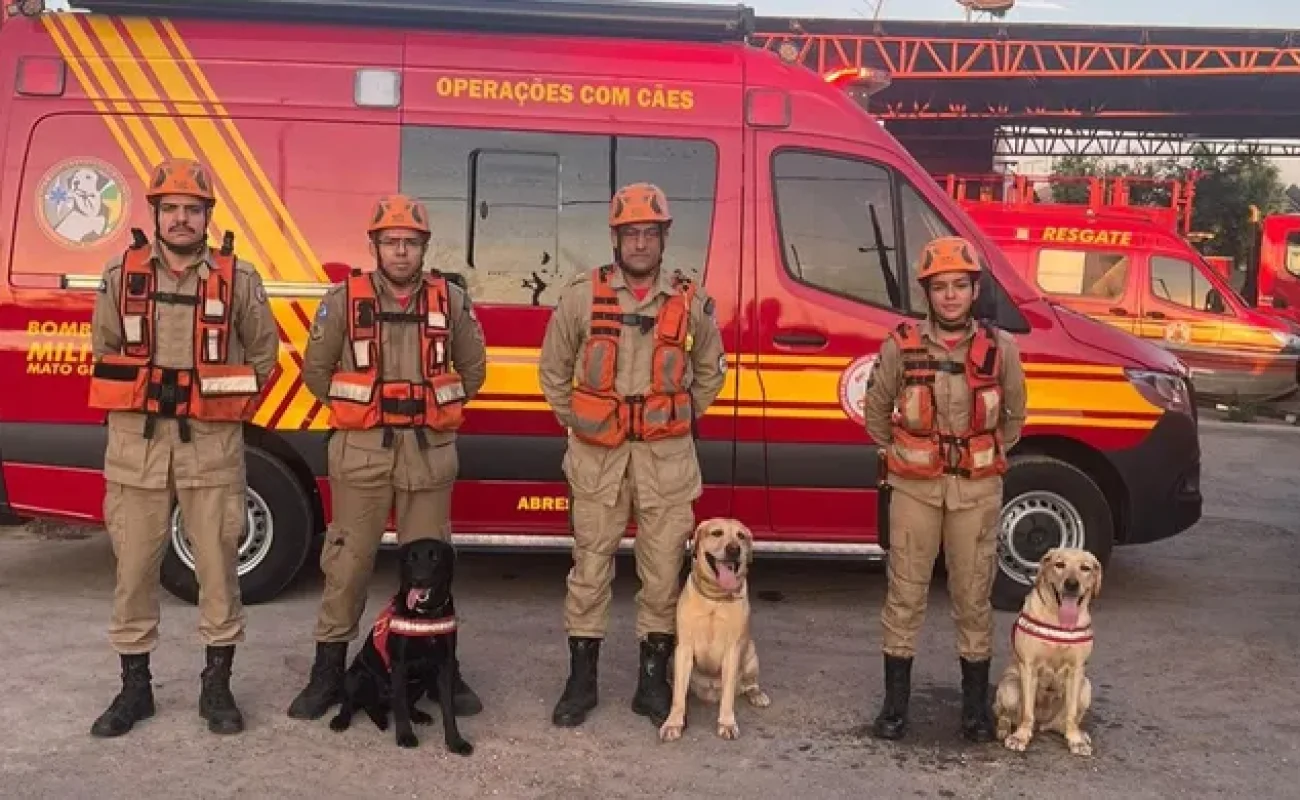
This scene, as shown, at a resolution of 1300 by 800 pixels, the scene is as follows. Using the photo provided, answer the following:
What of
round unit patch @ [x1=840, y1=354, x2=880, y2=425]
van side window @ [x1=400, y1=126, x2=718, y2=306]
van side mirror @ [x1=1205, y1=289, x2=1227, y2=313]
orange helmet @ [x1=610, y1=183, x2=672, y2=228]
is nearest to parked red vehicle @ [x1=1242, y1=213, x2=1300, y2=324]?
van side mirror @ [x1=1205, y1=289, x2=1227, y2=313]

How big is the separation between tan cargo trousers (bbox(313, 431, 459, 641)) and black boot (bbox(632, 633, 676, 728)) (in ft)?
2.86

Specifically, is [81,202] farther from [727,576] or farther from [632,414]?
[727,576]

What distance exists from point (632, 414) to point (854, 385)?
5.19 ft

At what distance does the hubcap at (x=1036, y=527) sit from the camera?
18.3 feet

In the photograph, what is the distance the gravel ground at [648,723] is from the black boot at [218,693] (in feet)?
0.19

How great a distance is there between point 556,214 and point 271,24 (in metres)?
1.56

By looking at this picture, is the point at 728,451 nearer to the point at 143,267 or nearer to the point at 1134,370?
the point at 1134,370

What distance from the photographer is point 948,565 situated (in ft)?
13.6

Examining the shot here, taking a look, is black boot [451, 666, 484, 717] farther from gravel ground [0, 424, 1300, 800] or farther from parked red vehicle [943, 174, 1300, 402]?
parked red vehicle [943, 174, 1300, 402]

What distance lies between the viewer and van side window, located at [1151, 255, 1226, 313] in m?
12.8

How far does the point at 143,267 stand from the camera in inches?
153

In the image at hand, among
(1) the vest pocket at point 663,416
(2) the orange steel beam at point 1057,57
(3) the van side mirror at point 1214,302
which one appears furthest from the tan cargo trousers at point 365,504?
(2) the orange steel beam at point 1057,57

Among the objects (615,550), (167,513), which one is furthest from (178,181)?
(615,550)

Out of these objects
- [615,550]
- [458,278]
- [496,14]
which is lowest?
[615,550]
